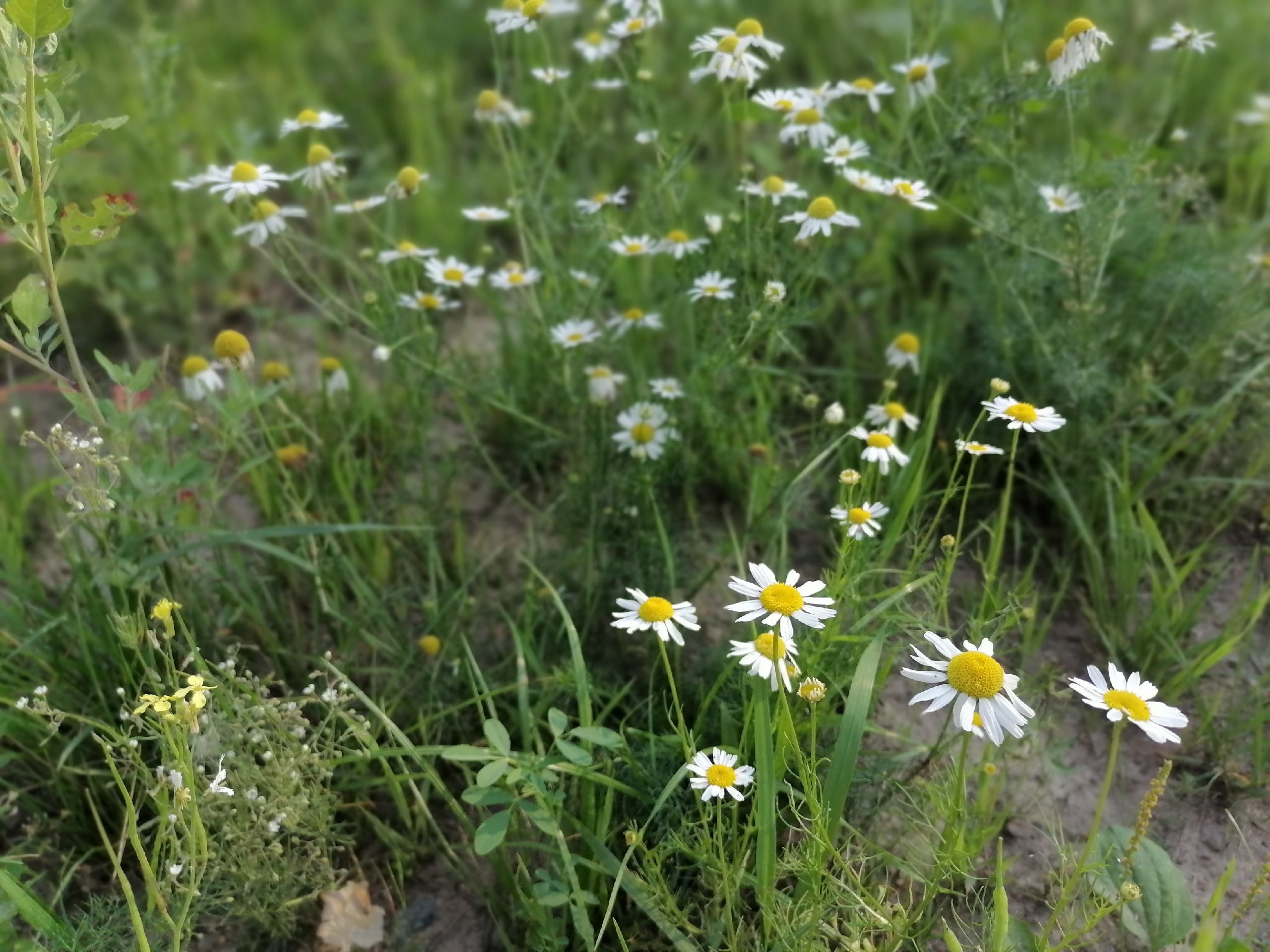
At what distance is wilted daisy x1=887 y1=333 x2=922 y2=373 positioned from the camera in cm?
216

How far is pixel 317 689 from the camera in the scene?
1.87m

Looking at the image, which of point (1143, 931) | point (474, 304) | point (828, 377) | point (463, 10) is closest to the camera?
→ point (1143, 931)

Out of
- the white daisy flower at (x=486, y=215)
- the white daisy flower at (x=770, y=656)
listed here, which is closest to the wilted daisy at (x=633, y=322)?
the white daisy flower at (x=486, y=215)

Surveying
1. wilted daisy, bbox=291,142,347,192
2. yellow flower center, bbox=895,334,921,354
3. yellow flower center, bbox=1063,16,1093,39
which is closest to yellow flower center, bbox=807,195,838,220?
yellow flower center, bbox=895,334,921,354

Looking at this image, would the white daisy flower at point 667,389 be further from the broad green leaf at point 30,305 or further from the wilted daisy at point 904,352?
the broad green leaf at point 30,305

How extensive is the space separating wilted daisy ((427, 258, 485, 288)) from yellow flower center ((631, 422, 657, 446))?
1.50 feet

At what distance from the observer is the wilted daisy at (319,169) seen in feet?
7.11

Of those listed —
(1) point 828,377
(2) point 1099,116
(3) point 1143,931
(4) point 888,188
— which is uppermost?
(4) point 888,188

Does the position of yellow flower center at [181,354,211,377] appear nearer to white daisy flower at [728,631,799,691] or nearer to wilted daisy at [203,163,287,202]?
wilted daisy at [203,163,287,202]

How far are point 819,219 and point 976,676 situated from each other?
3.16 feet

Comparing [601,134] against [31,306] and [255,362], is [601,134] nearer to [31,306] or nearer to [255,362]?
[255,362]

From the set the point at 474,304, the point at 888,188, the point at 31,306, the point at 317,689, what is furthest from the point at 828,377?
the point at 31,306

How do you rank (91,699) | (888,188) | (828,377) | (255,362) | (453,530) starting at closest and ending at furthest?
(91,699), (888,188), (453,530), (828,377), (255,362)

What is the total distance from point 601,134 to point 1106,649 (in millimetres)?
1783
